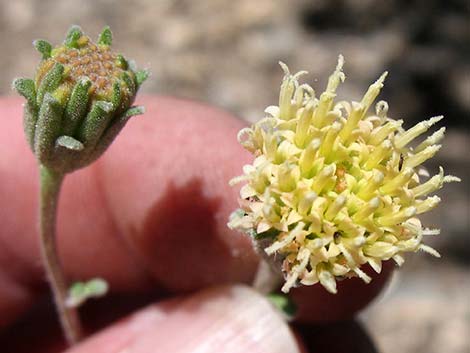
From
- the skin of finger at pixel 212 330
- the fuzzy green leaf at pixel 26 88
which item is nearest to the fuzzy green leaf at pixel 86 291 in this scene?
the skin of finger at pixel 212 330

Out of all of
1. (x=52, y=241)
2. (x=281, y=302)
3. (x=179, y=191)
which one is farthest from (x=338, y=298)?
(x=52, y=241)

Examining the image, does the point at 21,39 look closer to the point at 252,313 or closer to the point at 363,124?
the point at 252,313

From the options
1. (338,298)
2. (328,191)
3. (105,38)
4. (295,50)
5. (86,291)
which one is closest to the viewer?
(328,191)

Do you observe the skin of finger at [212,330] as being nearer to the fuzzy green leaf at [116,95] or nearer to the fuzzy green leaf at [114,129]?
the fuzzy green leaf at [114,129]

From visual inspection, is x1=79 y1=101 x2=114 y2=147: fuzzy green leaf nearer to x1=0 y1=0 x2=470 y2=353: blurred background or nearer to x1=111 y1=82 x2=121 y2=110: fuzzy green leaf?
x1=111 y1=82 x2=121 y2=110: fuzzy green leaf

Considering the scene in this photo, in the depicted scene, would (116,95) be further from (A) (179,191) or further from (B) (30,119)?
(A) (179,191)

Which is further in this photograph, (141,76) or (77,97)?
(141,76)
